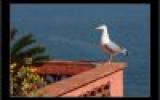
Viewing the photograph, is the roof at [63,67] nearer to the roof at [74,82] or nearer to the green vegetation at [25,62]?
the green vegetation at [25,62]

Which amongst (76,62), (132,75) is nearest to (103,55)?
(76,62)

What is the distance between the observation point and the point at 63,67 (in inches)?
215

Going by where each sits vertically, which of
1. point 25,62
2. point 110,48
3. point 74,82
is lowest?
point 74,82

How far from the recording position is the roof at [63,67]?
5465mm

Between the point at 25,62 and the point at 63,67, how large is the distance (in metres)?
0.39

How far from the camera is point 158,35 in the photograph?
248 cm

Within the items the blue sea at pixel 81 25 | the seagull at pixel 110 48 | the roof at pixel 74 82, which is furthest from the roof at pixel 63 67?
the blue sea at pixel 81 25

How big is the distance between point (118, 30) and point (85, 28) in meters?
0.54

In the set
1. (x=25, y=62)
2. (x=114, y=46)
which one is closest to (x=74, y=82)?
(x=25, y=62)

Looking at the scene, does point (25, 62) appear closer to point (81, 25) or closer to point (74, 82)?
point (74, 82)

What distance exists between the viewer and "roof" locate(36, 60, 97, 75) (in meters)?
5.46

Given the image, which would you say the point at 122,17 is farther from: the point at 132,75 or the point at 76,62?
the point at 76,62

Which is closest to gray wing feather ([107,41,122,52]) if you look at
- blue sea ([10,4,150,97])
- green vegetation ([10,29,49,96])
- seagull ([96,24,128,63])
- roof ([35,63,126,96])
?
seagull ([96,24,128,63])

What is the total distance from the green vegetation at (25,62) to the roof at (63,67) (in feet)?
0.29
